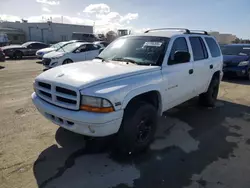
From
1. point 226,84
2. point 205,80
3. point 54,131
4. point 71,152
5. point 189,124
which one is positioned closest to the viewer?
point 71,152

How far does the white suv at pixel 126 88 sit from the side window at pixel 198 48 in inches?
1.0

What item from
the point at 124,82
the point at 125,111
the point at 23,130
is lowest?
the point at 23,130

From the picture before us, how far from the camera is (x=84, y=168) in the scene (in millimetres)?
3211

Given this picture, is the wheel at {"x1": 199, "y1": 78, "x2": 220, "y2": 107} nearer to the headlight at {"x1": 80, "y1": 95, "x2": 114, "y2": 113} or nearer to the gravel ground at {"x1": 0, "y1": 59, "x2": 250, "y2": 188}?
the gravel ground at {"x1": 0, "y1": 59, "x2": 250, "y2": 188}

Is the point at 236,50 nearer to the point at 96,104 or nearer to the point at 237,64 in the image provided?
the point at 237,64

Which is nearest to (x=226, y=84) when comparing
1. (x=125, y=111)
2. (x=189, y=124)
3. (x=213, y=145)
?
(x=189, y=124)

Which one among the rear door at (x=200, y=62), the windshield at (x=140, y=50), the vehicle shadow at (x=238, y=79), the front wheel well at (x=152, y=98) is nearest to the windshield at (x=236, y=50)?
the vehicle shadow at (x=238, y=79)

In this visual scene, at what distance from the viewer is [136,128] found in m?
3.38

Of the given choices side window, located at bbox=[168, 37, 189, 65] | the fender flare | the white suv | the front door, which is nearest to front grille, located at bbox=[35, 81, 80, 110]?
the white suv

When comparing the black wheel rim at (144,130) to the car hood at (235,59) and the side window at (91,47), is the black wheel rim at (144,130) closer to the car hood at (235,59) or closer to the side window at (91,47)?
the car hood at (235,59)

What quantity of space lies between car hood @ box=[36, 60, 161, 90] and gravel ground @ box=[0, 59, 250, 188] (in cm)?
116

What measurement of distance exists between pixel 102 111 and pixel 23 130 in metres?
2.25

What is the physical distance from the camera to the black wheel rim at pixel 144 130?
352cm

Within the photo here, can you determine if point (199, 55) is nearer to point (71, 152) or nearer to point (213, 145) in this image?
point (213, 145)
